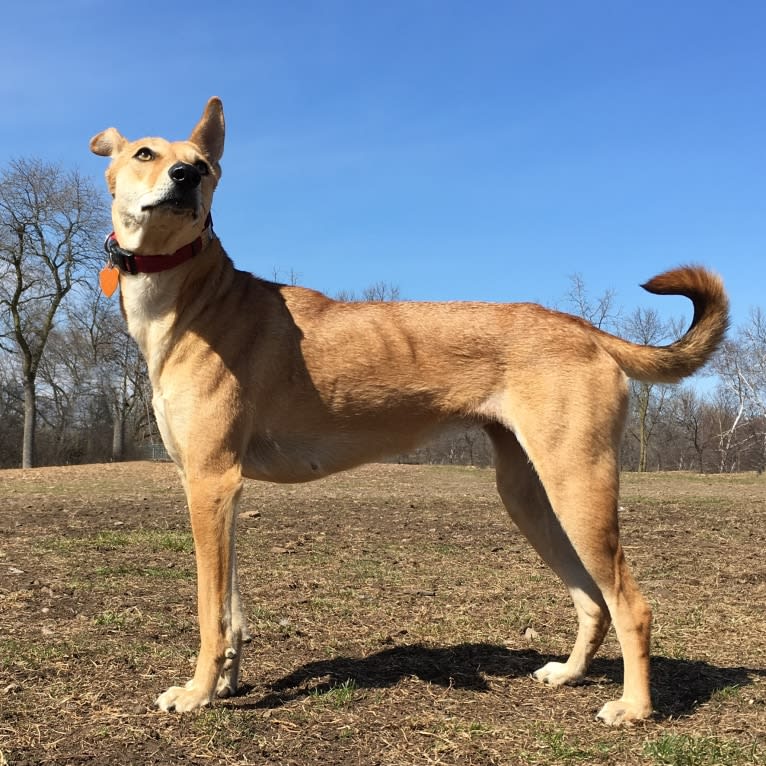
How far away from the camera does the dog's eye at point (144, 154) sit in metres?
4.10

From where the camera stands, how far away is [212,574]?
3762mm

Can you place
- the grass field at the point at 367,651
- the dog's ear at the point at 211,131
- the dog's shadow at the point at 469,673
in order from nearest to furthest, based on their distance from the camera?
the grass field at the point at 367,651 → the dog's shadow at the point at 469,673 → the dog's ear at the point at 211,131

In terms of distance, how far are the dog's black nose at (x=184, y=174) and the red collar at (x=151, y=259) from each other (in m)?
0.40

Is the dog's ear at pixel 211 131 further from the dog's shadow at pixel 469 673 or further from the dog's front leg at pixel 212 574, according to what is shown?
the dog's shadow at pixel 469 673

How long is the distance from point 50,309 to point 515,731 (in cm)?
3240

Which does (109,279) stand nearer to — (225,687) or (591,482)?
(225,687)

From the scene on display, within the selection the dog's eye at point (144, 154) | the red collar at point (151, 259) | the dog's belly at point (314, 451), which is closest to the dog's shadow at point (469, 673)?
the dog's belly at point (314, 451)

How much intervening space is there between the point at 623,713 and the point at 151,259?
11.2ft

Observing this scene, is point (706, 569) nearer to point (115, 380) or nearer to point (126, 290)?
point (126, 290)

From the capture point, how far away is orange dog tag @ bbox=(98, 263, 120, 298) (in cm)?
432

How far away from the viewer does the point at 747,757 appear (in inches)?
125

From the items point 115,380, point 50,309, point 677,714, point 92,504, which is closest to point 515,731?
point 677,714

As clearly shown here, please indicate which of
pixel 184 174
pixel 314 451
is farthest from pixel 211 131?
pixel 314 451

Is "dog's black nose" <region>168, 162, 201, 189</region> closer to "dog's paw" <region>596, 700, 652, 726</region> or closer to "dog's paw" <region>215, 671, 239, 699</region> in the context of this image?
"dog's paw" <region>215, 671, 239, 699</region>
